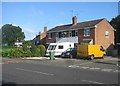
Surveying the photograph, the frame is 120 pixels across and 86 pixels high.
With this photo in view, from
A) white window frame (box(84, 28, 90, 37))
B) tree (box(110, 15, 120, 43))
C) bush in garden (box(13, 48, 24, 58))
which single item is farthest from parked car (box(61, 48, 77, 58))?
tree (box(110, 15, 120, 43))

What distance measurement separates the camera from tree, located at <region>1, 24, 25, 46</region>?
394 ft

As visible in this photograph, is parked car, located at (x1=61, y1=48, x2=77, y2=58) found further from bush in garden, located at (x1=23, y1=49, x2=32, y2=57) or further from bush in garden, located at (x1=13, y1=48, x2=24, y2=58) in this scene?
bush in garden, located at (x1=13, y1=48, x2=24, y2=58)

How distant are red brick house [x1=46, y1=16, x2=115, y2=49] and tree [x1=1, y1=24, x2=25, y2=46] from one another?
7067 cm

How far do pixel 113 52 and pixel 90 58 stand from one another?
13.2 metres

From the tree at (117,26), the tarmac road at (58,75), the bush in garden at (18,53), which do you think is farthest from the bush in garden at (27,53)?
the tree at (117,26)

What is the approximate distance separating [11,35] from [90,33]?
271 feet

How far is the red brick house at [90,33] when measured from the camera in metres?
45.8

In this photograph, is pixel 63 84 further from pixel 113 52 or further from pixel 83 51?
pixel 113 52

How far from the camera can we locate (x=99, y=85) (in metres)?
11.1

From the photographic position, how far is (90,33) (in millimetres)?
46312

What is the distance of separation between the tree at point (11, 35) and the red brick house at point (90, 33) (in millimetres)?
70671

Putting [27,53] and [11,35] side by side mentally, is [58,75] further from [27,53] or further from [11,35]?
[11,35]

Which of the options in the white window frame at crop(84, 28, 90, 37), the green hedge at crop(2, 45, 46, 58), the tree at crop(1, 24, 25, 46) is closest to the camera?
the green hedge at crop(2, 45, 46, 58)

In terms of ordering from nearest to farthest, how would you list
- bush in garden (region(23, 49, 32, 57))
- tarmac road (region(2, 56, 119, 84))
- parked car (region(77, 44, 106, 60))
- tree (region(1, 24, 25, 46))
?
tarmac road (region(2, 56, 119, 84)), parked car (region(77, 44, 106, 60)), bush in garden (region(23, 49, 32, 57)), tree (region(1, 24, 25, 46))
